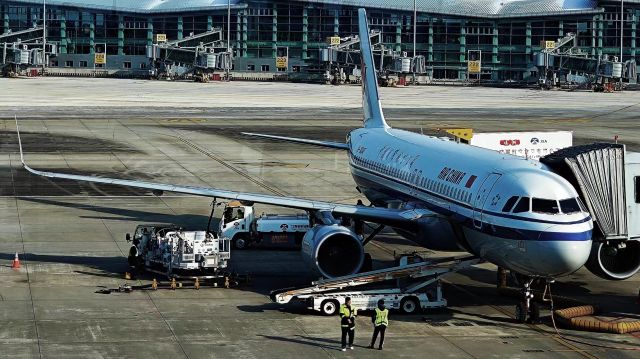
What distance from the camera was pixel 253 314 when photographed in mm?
34312

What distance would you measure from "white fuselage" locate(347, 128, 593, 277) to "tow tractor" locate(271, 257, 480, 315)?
153cm

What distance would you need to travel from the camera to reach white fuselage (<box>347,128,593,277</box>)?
3169cm

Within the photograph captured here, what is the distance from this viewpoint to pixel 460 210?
36.0 meters

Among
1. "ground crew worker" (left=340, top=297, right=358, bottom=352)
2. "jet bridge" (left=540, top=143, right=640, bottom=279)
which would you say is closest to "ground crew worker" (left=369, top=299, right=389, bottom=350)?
"ground crew worker" (left=340, top=297, right=358, bottom=352)

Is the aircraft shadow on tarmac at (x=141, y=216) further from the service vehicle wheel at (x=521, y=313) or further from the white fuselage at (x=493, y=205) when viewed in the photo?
the service vehicle wheel at (x=521, y=313)

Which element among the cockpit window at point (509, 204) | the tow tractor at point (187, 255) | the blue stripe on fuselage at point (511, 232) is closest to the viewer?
the blue stripe on fuselage at point (511, 232)

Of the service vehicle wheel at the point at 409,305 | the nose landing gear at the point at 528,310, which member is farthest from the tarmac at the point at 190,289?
the nose landing gear at the point at 528,310

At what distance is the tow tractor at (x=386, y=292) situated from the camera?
34.4 metres

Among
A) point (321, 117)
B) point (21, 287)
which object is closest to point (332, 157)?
point (321, 117)

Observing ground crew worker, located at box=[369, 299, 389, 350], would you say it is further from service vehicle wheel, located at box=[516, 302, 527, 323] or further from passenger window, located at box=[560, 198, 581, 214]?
passenger window, located at box=[560, 198, 581, 214]

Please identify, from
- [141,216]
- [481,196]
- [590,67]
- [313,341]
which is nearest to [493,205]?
[481,196]

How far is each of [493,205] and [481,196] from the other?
1.11 meters

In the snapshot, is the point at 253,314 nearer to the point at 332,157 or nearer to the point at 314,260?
the point at 314,260

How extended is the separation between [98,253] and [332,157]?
41175mm
